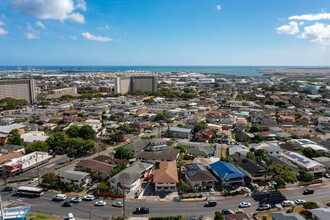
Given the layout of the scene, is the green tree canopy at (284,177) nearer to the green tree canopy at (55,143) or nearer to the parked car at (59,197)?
the parked car at (59,197)

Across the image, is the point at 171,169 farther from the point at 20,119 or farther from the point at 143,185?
the point at 20,119

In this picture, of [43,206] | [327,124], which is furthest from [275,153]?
[43,206]

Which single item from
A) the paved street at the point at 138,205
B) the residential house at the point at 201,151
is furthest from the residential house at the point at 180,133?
the paved street at the point at 138,205

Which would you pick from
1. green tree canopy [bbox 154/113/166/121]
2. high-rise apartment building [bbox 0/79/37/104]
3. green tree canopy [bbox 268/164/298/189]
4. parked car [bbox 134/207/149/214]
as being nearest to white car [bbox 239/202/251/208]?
green tree canopy [bbox 268/164/298/189]

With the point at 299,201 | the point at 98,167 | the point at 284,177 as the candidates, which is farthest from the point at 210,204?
the point at 98,167

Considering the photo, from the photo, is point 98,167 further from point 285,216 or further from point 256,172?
point 285,216

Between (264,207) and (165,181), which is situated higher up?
(165,181)

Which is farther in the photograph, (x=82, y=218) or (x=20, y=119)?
(x=20, y=119)
